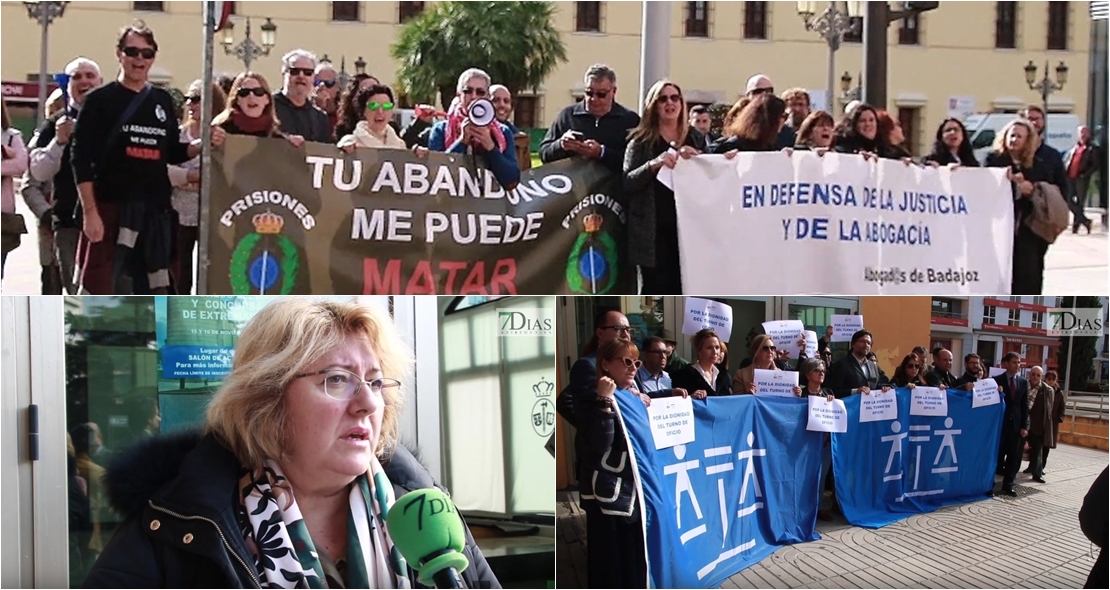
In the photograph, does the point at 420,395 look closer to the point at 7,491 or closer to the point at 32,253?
the point at 7,491

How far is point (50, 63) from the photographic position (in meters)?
12.5

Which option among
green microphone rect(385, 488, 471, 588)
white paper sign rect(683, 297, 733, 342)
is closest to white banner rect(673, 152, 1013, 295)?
white paper sign rect(683, 297, 733, 342)

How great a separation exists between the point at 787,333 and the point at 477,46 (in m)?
13.6

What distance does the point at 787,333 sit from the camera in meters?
5.55

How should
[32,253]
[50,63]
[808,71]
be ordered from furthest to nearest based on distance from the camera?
1. [808,71]
2. [50,63]
3. [32,253]

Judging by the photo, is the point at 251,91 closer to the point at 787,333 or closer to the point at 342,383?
the point at 787,333

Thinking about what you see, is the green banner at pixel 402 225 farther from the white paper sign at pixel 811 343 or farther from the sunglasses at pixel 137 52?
the white paper sign at pixel 811 343

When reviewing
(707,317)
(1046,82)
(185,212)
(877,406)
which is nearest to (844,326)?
(877,406)

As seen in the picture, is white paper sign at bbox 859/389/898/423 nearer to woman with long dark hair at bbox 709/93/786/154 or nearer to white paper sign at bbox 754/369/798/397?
white paper sign at bbox 754/369/798/397

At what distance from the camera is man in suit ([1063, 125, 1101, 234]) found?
9.49 metres

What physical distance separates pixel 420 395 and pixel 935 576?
103 inches

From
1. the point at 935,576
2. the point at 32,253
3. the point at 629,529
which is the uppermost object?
the point at 32,253

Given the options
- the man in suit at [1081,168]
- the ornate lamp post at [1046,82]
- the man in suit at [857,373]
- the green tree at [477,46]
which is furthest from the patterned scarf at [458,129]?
the ornate lamp post at [1046,82]

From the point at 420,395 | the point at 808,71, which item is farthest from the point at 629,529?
the point at 808,71
